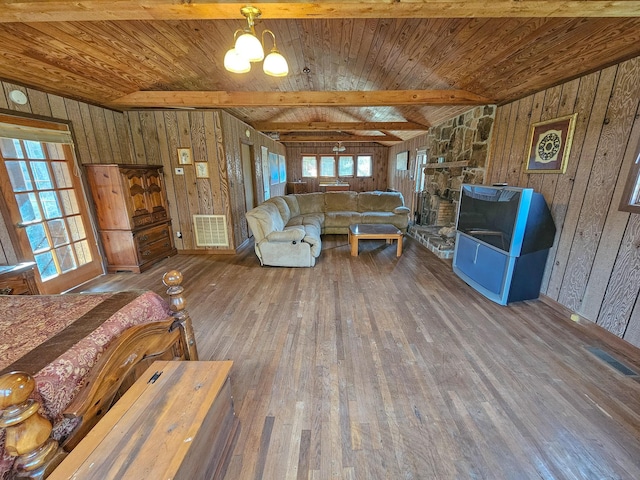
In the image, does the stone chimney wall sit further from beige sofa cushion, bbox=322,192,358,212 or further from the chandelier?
the chandelier

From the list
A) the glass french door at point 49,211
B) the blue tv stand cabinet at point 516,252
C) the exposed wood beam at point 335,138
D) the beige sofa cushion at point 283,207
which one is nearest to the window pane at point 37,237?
the glass french door at point 49,211

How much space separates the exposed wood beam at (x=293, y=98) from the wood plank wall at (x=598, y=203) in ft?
3.27

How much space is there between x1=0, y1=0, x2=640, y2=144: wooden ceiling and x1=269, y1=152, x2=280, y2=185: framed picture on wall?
3.42m

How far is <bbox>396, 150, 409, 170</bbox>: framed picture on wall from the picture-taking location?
758 cm

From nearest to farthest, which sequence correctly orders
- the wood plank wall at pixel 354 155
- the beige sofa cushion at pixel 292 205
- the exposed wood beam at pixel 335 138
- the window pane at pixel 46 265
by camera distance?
the window pane at pixel 46 265 → the beige sofa cushion at pixel 292 205 → the exposed wood beam at pixel 335 138 → the wood plank wall at pixel 354 155

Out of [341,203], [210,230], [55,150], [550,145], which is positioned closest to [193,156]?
[210,230]

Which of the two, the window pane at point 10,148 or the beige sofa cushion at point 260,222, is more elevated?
the window pane at point 10,148

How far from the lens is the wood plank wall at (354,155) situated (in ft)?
32.8

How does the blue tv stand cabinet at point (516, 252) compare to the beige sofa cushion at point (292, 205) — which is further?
the beige sofa cushion at point (292, 205)

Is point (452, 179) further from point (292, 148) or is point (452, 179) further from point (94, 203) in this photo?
point (292, 148)

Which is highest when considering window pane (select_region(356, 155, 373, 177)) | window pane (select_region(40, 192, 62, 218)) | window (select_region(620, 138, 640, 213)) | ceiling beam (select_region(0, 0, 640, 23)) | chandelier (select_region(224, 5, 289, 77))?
ceiling beam (select_region(0, 0, 640, 23))

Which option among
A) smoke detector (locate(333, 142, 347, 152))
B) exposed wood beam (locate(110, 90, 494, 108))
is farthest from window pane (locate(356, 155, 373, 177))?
exposed wood beam (locate(110, 90, 494, 108))

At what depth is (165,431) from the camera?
3.07 ft

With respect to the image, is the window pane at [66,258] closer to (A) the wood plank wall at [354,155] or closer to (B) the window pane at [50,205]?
(B) the window pane at [50,205]
